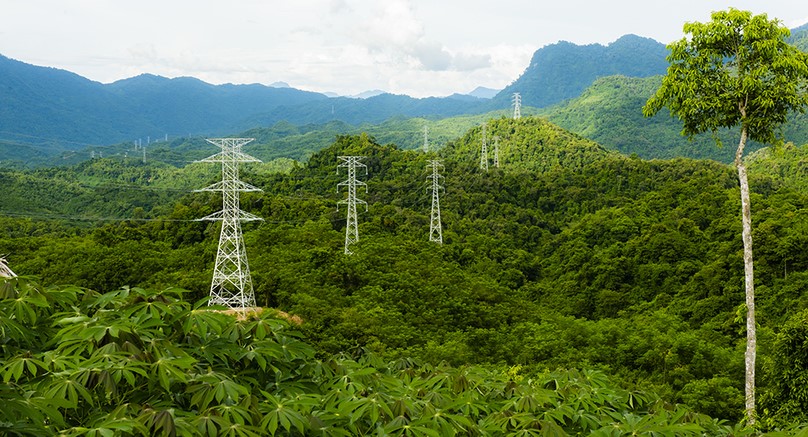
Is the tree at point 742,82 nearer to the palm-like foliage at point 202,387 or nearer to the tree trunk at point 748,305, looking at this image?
the tree trunk at point 748,305

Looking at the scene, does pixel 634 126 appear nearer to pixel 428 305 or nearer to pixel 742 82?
pixel 428 305

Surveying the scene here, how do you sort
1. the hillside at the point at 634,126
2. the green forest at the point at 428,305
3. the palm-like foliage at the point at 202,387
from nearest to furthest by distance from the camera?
the palm-like foliage at the point at 202,387, the green forest at the point at 428,305, the hillside at the point at 634,126

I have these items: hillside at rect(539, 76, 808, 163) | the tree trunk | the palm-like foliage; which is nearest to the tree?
the tree trunk

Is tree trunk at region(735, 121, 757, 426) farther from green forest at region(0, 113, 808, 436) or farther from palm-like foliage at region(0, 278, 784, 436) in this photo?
palm-like foliage at region(0, 278, 784, 436)

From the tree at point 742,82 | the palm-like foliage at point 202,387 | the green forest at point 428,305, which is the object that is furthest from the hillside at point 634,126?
the palm-like foliage at point 202,387

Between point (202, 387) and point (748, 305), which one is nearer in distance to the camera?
point (202, 387)

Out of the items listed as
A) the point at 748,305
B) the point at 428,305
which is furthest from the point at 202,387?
the point at 428,305
